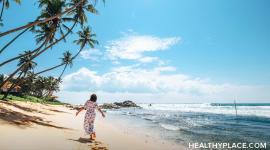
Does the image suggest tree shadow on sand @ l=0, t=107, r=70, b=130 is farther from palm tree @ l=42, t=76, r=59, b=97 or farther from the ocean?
palm tree @ l=42, t=76, r=59, b=97

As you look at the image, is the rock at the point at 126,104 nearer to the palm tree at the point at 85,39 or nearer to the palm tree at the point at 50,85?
the palm tree at the point at 50,85

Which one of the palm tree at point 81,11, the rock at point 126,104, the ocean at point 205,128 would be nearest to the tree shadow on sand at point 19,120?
the ocean at point 205,128

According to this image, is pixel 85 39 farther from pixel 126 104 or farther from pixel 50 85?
pixel 126 104

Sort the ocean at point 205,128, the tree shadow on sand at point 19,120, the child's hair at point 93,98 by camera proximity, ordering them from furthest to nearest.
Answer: the ocean at point 205,128 < the tree shadow on sand at point 19,120 < the child's hair at point 93,98

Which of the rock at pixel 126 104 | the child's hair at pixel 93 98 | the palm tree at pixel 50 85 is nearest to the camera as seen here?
the child's hair at pixel 93 98

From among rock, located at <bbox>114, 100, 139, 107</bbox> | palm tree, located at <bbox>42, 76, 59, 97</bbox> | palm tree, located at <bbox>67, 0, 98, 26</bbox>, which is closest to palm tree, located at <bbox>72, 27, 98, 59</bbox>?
palm tree, located at <bbox>67, 0, 98, 26</bbox>

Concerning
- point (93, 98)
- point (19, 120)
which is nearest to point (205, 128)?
point (93, 98)

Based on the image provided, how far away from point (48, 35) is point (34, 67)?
22533 mm

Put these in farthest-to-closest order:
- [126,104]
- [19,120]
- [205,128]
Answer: [126,104] < [205,128] < [19,120]

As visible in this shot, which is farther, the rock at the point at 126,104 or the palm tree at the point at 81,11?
the rock at the point at 126,104

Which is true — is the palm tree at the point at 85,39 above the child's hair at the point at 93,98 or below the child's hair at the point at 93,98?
above

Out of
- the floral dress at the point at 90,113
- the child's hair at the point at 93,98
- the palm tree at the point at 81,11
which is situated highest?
the palm tree at the point at 81,11

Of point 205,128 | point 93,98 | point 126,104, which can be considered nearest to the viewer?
point 93,98

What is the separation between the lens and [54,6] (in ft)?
91.4
